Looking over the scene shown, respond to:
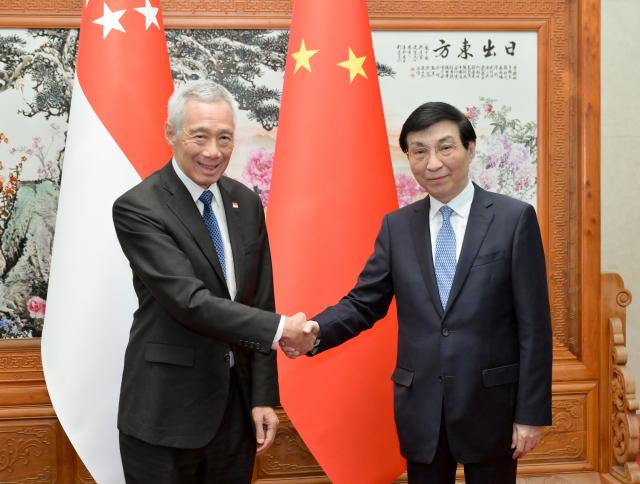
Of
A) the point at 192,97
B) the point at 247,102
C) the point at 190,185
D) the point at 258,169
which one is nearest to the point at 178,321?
the point at 190,185

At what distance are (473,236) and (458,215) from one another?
0.10 metres

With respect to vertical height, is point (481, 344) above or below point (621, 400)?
above

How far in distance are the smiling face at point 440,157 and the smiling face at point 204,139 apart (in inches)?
21.2

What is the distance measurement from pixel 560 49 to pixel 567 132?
38cm

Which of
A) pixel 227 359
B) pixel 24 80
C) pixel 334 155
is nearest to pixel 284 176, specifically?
pixel 334 155

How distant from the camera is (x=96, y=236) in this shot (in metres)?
2.38

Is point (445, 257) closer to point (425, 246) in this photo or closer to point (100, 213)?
point (425, 246)

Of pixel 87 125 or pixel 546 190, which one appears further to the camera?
pixel 546 190

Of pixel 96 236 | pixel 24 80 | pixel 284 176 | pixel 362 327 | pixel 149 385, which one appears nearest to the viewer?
pixel 149 385

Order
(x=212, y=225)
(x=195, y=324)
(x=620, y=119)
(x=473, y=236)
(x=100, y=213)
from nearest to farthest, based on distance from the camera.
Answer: (x=195, y=324) → (x=212, y=225) → (x=473, y=236) → (x=100, y=213) → (x=620, y=119)

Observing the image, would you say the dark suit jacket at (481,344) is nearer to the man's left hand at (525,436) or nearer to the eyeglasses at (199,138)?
the man's left hand at (525,436)

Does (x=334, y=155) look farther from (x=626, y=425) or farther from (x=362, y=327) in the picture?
(x=626, y=425)

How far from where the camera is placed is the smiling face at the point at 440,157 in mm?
1892

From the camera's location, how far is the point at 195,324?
161 centimetres
